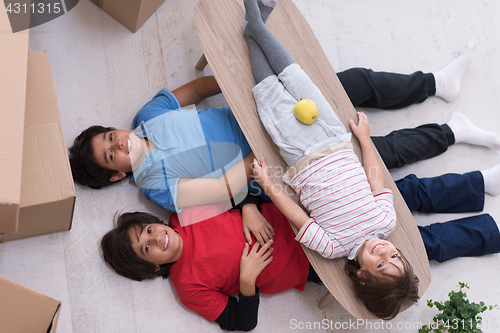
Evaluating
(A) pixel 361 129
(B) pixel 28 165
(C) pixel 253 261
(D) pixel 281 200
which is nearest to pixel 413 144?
(A) pixel 361 129

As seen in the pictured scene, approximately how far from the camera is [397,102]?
4.77 feet

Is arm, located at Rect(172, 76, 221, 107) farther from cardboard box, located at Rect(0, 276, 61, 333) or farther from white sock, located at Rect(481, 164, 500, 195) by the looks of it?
white sock, located at Rect(481, 164, 500, 195)

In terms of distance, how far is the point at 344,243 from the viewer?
1.08 m

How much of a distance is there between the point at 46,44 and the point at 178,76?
1.73 feet

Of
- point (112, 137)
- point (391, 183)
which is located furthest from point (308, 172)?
point (112, 137)

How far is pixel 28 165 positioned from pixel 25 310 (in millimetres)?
378

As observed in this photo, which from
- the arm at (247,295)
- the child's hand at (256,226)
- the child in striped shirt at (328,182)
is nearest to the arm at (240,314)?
the arm at (247,295)

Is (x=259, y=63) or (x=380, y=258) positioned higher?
(x=259, y=63)

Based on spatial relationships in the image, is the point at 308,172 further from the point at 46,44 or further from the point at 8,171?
the point at 46,44

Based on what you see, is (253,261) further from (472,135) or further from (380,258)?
(472,135)

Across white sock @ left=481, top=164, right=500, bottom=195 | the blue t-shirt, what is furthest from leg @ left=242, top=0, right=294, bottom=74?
white sock @ left=481, top=164, right=500, bottom=195

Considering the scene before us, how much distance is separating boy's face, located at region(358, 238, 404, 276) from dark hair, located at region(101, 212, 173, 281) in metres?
0.65

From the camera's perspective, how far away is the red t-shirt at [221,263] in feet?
4.03

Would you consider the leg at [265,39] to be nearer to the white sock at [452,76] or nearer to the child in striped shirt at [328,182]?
the child in striped shirt at [328,182]
